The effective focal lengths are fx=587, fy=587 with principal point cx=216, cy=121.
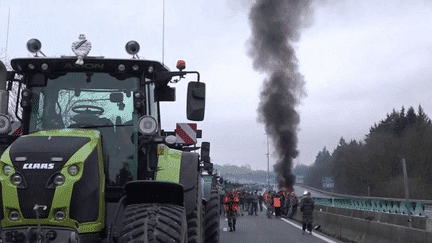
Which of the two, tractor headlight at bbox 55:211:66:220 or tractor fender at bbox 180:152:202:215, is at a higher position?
tractor fender at bbox 180:152:202:215

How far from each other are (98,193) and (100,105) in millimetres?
1090

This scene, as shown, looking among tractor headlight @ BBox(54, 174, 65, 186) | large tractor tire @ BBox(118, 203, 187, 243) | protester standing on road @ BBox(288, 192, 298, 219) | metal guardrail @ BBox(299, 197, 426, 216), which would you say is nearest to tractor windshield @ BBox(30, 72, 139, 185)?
large tractor tire @ BBox(118, 203, 187, 243)

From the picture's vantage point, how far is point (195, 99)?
638 cm

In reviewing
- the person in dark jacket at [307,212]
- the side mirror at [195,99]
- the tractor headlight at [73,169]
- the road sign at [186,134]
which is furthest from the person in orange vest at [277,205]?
the tractor headlight at [73,169]

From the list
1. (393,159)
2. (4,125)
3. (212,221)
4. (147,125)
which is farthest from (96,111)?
(393,159)

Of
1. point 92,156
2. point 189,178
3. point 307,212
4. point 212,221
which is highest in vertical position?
point 92,156

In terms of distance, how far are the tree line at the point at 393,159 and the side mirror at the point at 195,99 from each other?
62710 mm

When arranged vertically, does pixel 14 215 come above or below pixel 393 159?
below

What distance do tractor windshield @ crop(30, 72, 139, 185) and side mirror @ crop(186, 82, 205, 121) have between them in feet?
2.03

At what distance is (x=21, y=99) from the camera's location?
20.0ft

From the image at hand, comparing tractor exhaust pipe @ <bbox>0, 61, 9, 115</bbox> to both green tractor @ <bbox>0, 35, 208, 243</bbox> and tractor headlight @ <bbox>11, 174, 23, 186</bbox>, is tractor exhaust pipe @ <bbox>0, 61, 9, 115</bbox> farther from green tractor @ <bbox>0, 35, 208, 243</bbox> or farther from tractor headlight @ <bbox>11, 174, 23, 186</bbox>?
tractor headlight @ <bbox>11, 174, 23, 186</bbox>

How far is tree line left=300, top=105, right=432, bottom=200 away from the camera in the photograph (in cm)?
7212

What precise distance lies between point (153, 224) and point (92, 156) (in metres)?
0.87

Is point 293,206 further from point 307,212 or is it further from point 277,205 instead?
point 307,212
